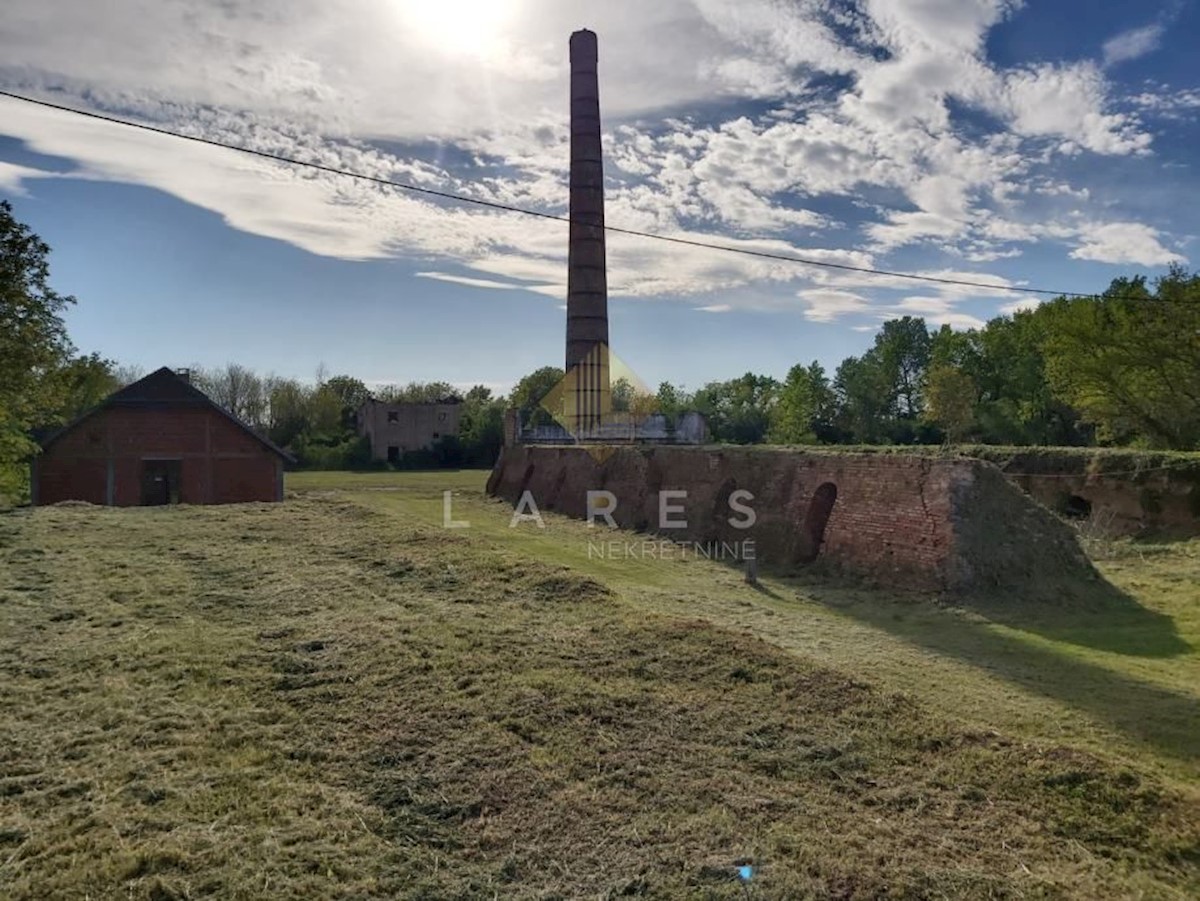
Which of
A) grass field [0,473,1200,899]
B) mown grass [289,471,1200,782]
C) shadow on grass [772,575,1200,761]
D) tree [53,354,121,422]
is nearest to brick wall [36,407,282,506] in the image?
tree [53,354,121,422]

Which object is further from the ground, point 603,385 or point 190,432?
point 603,385

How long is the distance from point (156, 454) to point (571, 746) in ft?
81.6

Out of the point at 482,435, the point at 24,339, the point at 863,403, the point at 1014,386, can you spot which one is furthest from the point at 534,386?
the point at 24,339

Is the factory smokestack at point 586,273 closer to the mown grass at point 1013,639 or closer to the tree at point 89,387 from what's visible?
the mown grass at point 1013,639

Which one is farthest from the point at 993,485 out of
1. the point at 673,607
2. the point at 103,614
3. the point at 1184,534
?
the point at 103,614

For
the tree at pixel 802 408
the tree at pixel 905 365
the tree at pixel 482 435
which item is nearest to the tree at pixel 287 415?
the tree at pixel 482 435

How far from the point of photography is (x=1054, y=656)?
8.12 meters

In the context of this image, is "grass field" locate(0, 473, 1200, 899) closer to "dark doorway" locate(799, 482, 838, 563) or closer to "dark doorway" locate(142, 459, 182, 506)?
"dark doorway" locate(799, 482, 838, 563)

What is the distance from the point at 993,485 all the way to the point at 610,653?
7.90 m

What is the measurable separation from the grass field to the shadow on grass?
5 cm

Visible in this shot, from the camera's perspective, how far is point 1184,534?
16.1 meters

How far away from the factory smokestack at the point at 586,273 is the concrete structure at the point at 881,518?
822 centimetres

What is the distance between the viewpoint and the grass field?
3844 millimetres

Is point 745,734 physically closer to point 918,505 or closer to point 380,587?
point 380,587
